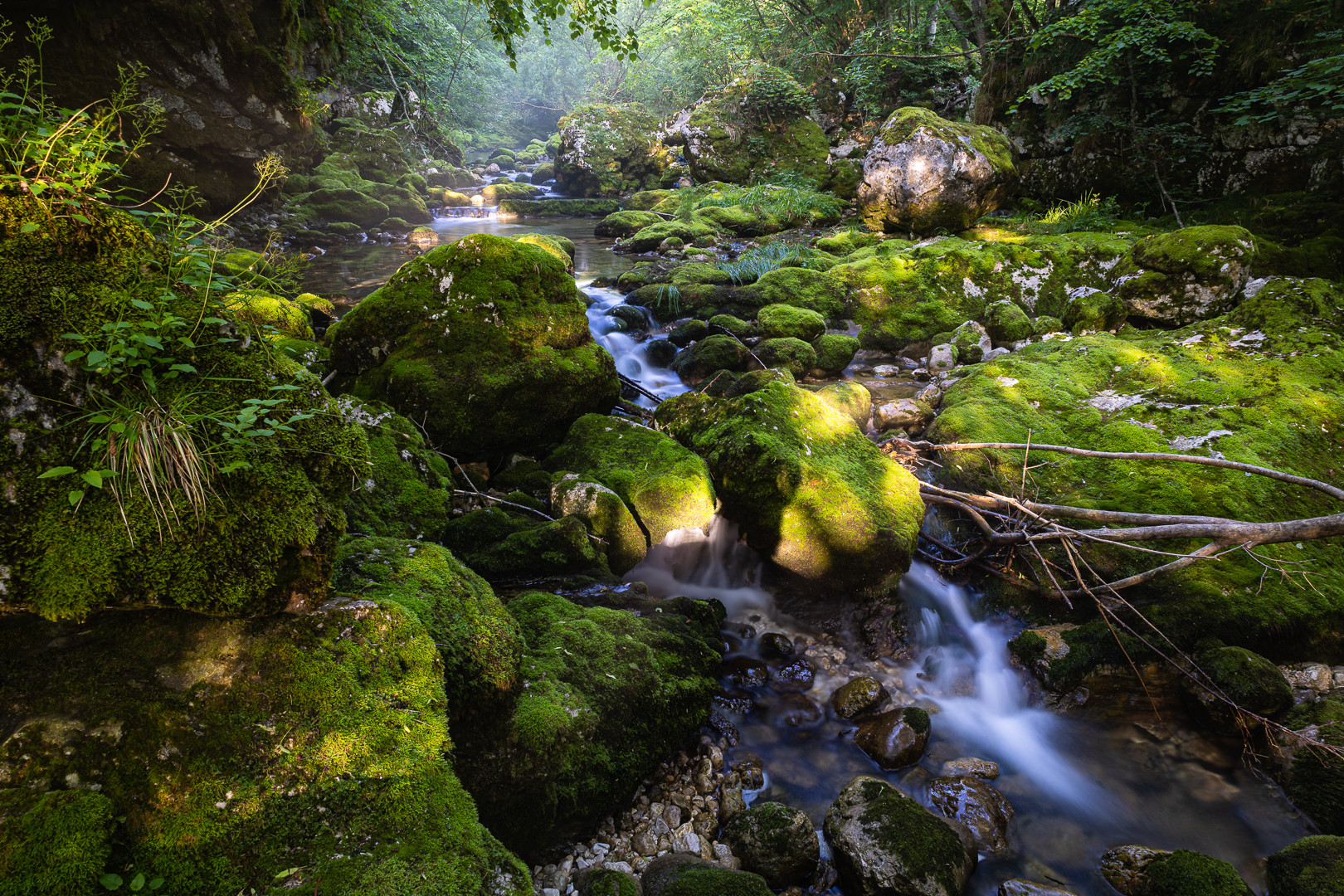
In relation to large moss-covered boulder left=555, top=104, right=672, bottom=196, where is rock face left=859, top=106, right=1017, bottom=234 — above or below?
below

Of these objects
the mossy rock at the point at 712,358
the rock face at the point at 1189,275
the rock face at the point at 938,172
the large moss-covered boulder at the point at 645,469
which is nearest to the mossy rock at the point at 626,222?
the rock face at the point at 938,172

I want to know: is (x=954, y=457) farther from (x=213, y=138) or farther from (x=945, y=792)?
(x=213, y=138)

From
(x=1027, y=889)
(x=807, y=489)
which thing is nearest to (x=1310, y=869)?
(x=1027, y=889)

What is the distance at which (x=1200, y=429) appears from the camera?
5.35m

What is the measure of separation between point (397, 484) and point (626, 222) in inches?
611

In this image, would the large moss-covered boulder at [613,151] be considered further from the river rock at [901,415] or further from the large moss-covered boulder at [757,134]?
the river rock at [901,415]

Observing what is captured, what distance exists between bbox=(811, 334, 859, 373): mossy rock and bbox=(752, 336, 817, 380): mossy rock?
18 cm

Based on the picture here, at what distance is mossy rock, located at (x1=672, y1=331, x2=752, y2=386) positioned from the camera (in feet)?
27.7

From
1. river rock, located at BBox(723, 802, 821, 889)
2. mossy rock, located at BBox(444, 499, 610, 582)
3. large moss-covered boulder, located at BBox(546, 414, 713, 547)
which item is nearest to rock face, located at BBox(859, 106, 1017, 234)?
large moss-covered boulder, located at BBox(546, 414, 713, 547)

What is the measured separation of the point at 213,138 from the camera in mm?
12500

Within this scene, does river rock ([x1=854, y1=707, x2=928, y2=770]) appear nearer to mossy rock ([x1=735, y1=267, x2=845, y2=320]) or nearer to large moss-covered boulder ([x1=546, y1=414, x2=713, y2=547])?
large moss-covered boulder ([x1=546, y1=414, x2=713, y2=547])

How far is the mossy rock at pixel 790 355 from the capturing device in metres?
8.51

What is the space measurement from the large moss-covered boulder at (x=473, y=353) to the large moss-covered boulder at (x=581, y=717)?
2322 millimetres

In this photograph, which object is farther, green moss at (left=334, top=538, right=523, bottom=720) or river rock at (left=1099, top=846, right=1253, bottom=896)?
river rock at (left=1099, top=846, right=1253, bottom=896)
